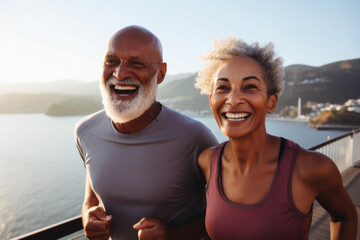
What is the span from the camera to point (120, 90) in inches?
55.0

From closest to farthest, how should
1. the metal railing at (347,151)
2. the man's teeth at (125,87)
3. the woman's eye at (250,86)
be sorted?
the woman's eye at (250,86)
the man's teeth at (125,87)
the metal railing at (347,151)

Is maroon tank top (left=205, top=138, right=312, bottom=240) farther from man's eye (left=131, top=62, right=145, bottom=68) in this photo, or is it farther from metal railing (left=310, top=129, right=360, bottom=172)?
metal railing (left=310, top=129, right=360, bottom=172)

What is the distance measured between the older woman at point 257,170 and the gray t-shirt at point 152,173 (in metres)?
0.18

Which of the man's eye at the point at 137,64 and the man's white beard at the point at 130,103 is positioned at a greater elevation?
the man's eye at the point at 137,64

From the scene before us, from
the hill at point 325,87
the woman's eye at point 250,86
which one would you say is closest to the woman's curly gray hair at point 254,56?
the woman's eye at point 250,86

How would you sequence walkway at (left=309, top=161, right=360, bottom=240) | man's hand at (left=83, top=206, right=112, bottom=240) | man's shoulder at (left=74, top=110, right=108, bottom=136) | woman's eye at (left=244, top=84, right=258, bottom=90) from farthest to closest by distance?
walkway at (left=309, top=161, right=360, bottom=240) → man's shoulder at (left=74, top=110, right=108, bottom=136) → man's hand at (left=83, top=206, right=112, bottom=240) → woman's eye at (left=244, top=84, right=258, bottom=90)

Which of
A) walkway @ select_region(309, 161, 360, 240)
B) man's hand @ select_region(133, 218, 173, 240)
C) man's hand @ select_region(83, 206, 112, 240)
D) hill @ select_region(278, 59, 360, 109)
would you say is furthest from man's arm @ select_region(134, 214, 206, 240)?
hill @ select_region(278, 59, 360, 109)

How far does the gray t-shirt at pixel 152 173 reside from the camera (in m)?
1.32

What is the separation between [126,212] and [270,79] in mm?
1043

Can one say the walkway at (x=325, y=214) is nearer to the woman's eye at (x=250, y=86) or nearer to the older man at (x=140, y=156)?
the older man at (x=140, y=156)

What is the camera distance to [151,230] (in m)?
1.17

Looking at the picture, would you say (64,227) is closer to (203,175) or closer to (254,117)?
(203,175)

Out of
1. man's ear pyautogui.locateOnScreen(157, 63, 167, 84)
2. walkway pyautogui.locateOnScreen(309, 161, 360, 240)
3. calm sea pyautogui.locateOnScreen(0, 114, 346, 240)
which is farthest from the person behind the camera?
calm sea pyautogui.locateOnScreen(0, 114, 346, 240)

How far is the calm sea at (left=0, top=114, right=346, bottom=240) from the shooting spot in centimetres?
2944
